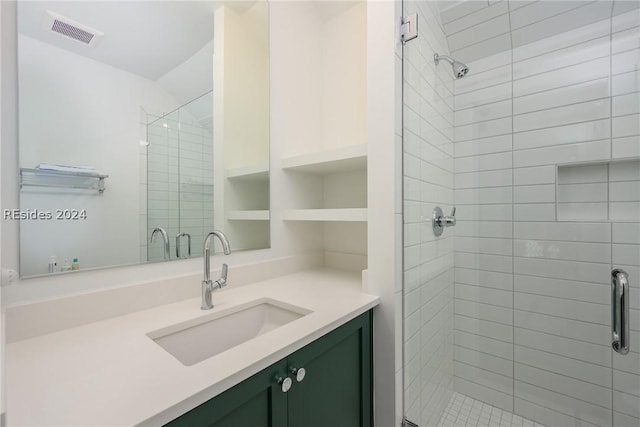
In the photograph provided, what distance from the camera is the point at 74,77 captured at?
34.6 inches

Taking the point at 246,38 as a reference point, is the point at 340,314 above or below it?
below

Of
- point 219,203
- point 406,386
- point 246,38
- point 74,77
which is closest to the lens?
point 74,77

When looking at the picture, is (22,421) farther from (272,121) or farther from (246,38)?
(246,38)

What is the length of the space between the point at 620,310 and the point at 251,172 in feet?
5.95

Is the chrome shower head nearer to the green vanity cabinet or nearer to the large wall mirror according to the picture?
the large wall mirror

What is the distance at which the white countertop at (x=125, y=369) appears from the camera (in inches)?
18.8

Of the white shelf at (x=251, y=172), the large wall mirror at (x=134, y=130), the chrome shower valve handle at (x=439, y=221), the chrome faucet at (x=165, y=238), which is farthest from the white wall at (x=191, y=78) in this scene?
the chrome shower valve handle at (x=439, y=221)

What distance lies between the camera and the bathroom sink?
88 cm

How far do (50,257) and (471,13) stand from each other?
2.12 meters

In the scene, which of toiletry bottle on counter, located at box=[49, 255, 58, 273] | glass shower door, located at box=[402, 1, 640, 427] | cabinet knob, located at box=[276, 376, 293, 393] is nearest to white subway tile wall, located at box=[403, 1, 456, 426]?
glass shower door, located at box=[402, 1, 640, 427]

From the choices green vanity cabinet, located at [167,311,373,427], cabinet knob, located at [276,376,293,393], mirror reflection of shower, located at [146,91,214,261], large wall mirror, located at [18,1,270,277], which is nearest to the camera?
green vanity cabinet, located at [167,311,373,427]

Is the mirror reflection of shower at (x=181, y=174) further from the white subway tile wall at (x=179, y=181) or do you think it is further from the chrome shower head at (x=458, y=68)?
the chrome shower head at (x=458, y=68)

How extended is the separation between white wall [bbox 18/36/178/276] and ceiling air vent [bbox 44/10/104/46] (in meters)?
0.06

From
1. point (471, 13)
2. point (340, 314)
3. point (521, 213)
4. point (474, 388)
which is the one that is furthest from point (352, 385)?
point (471, 13)
